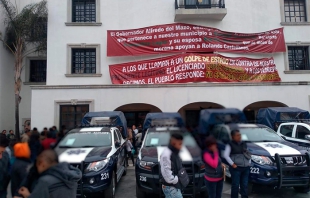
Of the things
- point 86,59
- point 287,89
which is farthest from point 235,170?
point 86,59

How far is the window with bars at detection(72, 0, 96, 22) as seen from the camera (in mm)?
15453

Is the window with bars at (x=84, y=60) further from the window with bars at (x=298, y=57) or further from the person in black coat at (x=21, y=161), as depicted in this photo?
the person in black coat at (x=21, y=161)

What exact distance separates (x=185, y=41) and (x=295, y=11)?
722 centimetres

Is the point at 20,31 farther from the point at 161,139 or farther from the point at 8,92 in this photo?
the point at 161,139

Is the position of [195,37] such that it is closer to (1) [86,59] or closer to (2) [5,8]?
(1) [86,59]

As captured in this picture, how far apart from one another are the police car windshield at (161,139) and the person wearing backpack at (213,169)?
413 millimetres

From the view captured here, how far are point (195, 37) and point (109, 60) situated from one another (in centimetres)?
510

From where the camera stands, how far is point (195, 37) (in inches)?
590

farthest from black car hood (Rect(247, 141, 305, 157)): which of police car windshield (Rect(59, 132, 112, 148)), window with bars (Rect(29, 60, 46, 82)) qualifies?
window with bars (Rect(29, 60, 46, 82))

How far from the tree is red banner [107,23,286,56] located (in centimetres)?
402

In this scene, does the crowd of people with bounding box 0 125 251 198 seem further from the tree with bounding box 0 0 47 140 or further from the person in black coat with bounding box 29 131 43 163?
the tree with bounding box 0 0 47 140

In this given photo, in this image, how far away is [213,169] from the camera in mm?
4234

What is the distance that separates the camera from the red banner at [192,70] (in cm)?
1420

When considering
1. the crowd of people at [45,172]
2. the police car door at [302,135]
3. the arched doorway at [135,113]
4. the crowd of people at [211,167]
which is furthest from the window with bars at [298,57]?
the crowd of people at [45,172]
